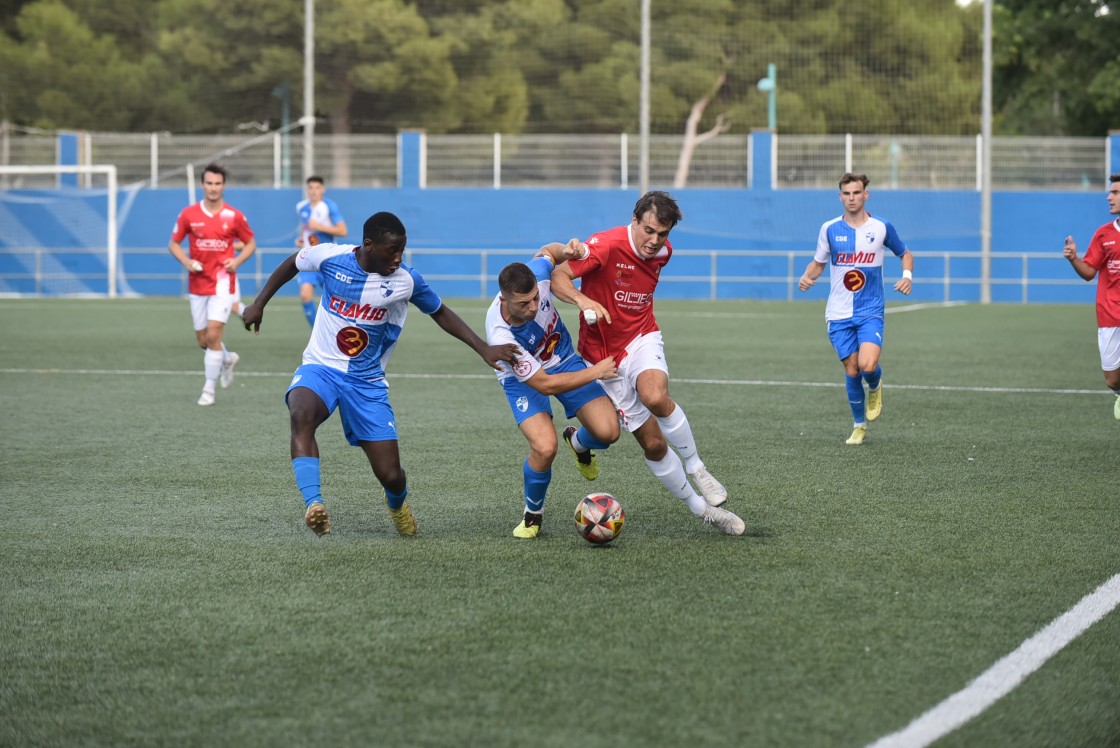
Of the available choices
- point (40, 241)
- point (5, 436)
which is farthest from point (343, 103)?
point (5, 436)

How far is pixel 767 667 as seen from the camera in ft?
14.3

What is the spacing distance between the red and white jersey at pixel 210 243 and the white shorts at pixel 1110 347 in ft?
24.2

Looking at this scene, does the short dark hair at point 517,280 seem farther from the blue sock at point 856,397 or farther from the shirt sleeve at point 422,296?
the blue sock at point 856,397

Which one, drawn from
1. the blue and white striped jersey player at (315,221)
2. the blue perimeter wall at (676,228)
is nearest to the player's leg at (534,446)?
the blue and white striped jersey player at (315,221)

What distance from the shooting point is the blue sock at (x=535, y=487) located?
6.47 metres

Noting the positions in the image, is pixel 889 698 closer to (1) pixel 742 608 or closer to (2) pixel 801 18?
(1) pixel 742 608

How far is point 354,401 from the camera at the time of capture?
647 cm

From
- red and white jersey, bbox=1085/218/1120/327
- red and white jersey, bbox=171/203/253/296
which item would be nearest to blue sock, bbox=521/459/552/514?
red and white jersey, bbox=1085/218/1120/327

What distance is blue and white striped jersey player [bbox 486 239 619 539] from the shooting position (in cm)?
618

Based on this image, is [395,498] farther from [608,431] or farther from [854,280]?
[854,280]

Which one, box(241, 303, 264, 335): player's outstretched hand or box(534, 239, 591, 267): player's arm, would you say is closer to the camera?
box(241, 303, 264, 335): player's outstretched hand

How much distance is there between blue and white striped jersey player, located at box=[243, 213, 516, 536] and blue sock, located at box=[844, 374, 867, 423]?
4356 millimetres

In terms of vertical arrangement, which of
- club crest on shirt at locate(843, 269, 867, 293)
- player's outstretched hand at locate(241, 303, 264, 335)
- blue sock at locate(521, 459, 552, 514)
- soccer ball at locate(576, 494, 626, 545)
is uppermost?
club crest on shirt at locate(843, 269, 867, 293)

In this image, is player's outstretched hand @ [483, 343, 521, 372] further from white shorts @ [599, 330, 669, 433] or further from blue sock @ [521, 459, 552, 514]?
white shorts @ [599, 330, 669, 433]
